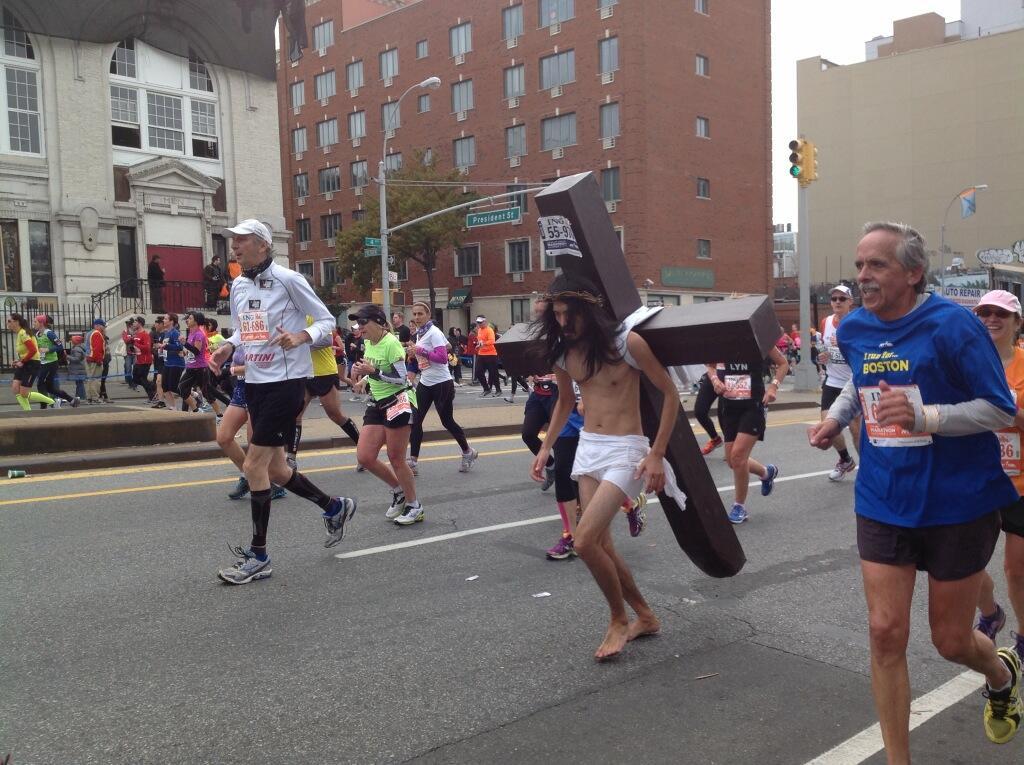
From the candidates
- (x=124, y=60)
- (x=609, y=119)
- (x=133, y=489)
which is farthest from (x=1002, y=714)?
(x=609, y=119)

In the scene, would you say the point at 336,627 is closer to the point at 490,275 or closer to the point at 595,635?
the point at 595,635

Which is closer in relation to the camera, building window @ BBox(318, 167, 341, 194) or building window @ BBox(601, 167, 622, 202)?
building window @ BBox(601, 167, 622, 202)

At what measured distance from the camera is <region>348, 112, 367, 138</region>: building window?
188 ft

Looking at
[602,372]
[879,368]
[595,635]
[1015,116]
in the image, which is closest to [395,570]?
[595,635]

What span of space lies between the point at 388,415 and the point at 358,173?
5334 centimetres

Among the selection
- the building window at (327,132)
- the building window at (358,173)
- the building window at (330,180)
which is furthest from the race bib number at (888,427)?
the building window at (327,132)

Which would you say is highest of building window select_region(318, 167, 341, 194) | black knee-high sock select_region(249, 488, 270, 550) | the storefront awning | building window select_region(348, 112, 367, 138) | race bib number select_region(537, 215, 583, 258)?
building window select_region(348, 112, 367, 138)

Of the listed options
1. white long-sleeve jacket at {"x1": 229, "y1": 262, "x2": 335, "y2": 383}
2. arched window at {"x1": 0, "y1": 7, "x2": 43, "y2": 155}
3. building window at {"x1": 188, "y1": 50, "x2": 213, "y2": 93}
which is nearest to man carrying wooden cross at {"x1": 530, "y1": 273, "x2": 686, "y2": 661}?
white long-sleeve jacket at {"x1": 229, "y1": 262, "x2": 335, "y2": 383}

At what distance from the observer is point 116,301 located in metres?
27.1

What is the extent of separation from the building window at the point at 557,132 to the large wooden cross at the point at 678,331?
43868mm

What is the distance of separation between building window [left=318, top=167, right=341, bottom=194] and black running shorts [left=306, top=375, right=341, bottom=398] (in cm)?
5336

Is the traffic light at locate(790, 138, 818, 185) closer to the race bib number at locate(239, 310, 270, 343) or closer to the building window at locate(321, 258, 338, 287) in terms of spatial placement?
the race bib number at locate(239, 310, 270, 343)

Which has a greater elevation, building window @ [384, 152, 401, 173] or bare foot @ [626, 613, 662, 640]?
building window @ [384, 152, 401, 173]

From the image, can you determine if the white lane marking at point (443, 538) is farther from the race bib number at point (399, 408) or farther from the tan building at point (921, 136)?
the tan building at point (921, 136)
